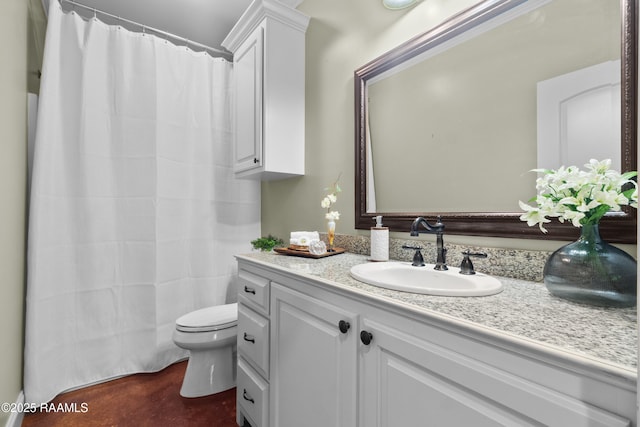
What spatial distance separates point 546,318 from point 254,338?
1103mm

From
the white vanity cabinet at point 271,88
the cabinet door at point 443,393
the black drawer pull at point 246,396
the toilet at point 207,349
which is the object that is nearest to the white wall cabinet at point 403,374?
the cabinet door at point 443,393

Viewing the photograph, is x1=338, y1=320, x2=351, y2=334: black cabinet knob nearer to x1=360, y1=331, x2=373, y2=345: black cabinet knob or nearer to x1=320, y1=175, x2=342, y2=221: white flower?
x1=360, y1=331, x2=373, y2=345: black cabinet knob

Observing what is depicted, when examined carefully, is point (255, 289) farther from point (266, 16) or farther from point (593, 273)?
point (266, 16)

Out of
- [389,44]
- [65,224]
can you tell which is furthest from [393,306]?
[65,224]

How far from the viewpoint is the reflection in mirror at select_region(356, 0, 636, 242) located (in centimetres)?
82

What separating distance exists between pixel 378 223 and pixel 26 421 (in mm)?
2113

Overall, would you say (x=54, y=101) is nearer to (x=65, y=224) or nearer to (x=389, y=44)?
(x=65, y=224)

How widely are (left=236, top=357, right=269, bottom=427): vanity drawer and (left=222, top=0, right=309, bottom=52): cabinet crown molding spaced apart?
1955 mm

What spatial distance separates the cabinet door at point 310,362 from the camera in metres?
0.84

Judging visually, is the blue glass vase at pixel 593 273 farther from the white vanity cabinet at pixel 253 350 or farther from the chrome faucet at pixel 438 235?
the white vanity cabinet at pixel 253 350

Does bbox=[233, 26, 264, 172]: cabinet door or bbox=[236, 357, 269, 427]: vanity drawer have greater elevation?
bbox=[233, 26, 264, 172]: cabinet door

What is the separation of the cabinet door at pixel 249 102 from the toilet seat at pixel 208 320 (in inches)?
38.0

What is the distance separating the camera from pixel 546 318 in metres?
0.60

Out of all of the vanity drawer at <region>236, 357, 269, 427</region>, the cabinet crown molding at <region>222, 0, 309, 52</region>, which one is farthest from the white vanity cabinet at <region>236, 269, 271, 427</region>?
the cabinet crown molding at <region>222, 0, 309, 52</region>
